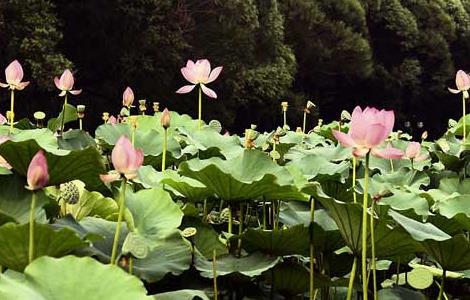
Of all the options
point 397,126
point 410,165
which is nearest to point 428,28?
point 397,126

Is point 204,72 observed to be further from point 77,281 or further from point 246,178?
point 77,281

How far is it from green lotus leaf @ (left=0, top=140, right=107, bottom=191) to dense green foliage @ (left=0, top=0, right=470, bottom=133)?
19.2 feet

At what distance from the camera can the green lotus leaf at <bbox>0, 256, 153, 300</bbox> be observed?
516 millimetres

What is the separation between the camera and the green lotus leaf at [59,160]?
0.72 m

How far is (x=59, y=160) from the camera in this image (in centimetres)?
73

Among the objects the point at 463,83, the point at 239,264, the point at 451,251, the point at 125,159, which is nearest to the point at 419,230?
the point at 451,251

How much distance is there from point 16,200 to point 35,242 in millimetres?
135

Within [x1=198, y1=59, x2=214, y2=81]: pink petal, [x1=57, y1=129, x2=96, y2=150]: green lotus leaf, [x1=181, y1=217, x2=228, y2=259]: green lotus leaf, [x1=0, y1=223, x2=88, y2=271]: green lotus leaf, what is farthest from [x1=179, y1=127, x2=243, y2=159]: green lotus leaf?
[x1=0, y1=223, x2=88, y2=271]: green lotus leaf

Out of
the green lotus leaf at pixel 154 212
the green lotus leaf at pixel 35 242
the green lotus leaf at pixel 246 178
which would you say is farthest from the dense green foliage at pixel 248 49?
the green lotus leaf at pixel 35 242

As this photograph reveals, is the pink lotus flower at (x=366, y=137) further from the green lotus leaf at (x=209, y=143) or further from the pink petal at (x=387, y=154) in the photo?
the green lotus leaf at (x=209, y=143)

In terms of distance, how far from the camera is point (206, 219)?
910 millimetres

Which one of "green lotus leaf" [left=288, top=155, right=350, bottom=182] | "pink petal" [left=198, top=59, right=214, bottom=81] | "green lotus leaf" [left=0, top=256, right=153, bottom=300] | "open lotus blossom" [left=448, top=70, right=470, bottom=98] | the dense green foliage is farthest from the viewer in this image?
the dense green foliage

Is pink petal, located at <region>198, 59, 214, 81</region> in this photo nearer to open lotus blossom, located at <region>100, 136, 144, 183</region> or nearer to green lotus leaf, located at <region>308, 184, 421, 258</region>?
green lotus leaf, located at <region>308, 184, 421, 258</region>

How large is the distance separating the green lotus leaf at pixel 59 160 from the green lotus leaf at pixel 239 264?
145 mm
